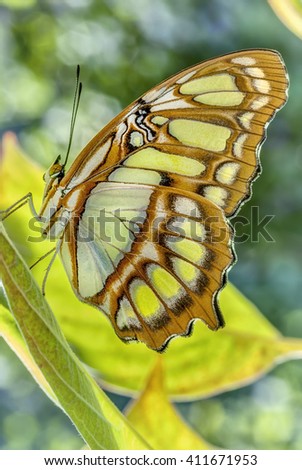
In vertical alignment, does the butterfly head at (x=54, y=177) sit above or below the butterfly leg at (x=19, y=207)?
above

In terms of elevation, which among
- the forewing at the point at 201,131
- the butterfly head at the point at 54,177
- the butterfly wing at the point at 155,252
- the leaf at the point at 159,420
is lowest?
the leaf at the point at 159,420

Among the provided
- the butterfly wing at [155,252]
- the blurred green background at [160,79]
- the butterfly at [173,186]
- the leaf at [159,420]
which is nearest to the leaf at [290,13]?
the blurred green background at [160,79]

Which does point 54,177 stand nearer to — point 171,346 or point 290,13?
point 171,346

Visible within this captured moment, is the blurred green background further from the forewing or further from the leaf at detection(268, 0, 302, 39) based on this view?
the forewing

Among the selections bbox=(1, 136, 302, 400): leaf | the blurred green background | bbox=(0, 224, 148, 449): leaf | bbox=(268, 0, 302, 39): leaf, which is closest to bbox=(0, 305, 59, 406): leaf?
bbox=(0, 224, 148, 449): leaf

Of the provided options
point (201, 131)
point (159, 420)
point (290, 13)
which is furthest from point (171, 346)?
point (290, 13)

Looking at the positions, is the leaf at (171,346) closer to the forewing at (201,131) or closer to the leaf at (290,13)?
the forewing at (201,131)
